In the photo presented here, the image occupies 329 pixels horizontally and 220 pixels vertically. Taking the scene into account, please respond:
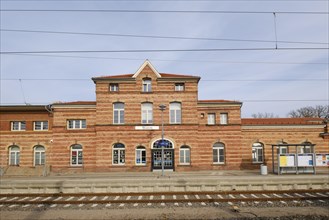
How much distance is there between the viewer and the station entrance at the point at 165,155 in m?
30.3

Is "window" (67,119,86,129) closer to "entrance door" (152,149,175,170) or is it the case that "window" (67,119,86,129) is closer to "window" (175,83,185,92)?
"entrance door" (152,149,175,170)

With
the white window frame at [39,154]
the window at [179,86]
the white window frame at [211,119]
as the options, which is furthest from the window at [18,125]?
the white window frame at [211,119]

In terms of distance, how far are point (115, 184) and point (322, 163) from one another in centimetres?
1959

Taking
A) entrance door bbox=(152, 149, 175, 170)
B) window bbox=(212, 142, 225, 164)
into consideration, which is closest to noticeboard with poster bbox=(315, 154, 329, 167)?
window bbox=(212, 142, 225, 164)

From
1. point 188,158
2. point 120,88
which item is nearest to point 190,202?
point 188,158

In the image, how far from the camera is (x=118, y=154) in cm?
3041

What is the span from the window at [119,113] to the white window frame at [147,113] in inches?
83.0

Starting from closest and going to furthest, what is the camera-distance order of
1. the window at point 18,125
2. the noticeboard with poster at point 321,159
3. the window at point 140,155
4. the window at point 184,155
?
the noticeboard with poster at point 321,159 < the window at point 140,155 < the window at point 184,155 < the window at point 18,125

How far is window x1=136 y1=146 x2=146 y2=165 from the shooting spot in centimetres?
3028

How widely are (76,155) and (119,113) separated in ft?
21.1

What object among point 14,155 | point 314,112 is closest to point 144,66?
point 14,155

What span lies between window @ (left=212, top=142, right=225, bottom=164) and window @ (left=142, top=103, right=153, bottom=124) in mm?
7496

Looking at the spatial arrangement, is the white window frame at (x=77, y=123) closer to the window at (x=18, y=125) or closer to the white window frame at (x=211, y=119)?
the window at (x=18, y=125)

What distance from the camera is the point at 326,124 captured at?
32.8 meters
